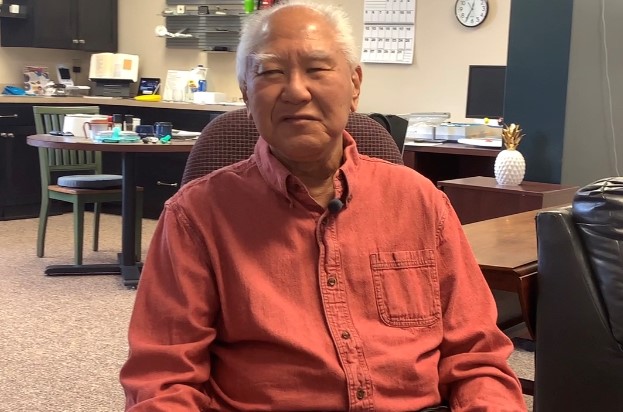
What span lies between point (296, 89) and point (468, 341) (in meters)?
0.51

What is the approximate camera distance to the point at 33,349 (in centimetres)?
312

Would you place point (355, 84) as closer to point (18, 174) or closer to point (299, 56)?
point (299, 56)

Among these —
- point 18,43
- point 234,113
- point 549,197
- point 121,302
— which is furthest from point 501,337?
point 18,43

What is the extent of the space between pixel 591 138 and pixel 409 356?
2.61 m

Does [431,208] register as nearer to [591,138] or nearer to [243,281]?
[243,281]

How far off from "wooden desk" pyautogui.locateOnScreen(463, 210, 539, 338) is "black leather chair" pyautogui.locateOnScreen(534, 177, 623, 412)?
36 mm

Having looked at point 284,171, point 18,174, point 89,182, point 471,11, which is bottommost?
point 18,174

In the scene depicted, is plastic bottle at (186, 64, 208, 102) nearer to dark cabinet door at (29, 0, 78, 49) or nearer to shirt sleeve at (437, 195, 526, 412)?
dark cabinet door at (29, 0, 78, 49)

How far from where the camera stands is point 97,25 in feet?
21.4

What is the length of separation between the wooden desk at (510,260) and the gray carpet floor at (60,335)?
82cm

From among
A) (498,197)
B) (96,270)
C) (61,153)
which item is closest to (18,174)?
(61,153)

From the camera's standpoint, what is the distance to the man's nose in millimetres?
1296

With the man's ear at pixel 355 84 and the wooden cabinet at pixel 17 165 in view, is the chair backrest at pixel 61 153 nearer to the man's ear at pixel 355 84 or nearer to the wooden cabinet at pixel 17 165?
the wooden cabinet at pixel 17 165

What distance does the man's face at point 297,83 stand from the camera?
4.30 feet
